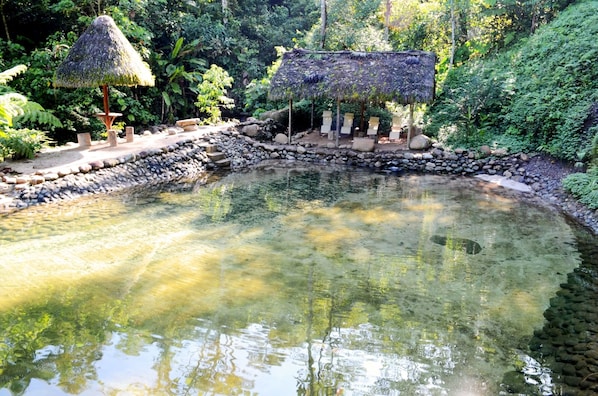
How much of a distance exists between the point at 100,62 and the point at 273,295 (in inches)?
313

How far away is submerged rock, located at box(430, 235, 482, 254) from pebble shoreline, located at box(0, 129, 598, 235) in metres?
2.37

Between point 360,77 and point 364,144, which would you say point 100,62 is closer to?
point 360,77

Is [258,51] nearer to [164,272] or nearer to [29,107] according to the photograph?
[29,107]

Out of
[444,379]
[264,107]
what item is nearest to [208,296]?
[444,379]

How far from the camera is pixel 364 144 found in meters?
13.7

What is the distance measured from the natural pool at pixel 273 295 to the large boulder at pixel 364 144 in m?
4.28

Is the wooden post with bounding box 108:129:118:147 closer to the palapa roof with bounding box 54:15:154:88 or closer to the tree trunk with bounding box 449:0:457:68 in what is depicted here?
the palapa roof with bounding box 54:15:154:88

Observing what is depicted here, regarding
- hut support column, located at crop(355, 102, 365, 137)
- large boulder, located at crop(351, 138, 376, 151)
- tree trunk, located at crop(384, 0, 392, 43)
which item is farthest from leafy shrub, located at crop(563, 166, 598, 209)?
tree trunk, located at crop(384, 0, 392, 43)

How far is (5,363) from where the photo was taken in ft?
14.6

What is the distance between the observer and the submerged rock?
7523mm

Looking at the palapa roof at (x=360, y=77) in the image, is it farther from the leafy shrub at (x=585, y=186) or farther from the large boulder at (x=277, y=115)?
the leafy shrub at (x=585, y=186)

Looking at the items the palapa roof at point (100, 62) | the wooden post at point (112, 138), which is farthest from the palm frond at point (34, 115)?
the wooden post at point (112, 138)

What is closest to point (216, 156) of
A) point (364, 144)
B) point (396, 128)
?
point (364, 144)

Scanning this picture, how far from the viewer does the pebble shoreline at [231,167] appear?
→ 8906 millimetres
